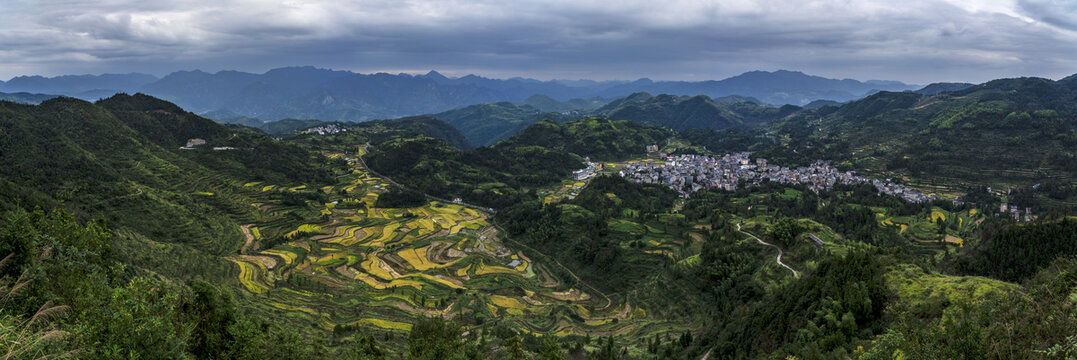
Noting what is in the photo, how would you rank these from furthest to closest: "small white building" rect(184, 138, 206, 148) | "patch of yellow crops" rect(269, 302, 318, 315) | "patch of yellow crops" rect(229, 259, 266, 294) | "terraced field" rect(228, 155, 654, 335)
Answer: "small white building" rect(184, 138, 206, 148)
"patch of yellow crops" rect(229, 259, 266, 294)
"terraced field" rect(228, 155, 654, 335)
"patch of yellow crops" rect(269, 302, 318, 315)

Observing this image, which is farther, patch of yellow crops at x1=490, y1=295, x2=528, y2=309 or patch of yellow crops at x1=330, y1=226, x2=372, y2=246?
patch of yellow crops at x1=330, y1=226, x2=372, y2=246

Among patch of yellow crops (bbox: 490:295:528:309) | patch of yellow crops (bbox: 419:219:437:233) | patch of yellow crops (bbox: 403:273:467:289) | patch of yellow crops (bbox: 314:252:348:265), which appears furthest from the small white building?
patch of yellow crops (bbox: 490:295:528:309)

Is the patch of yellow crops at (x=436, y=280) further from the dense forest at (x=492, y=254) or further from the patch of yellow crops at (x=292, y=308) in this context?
the patch of yellow crops at (x=292, y=308)

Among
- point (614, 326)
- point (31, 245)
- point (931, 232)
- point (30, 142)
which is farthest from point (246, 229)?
point (931, 232)

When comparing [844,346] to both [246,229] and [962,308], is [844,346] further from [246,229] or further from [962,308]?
[246,229]

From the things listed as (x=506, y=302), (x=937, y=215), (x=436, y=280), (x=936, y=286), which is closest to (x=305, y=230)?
(x=436, y=280)

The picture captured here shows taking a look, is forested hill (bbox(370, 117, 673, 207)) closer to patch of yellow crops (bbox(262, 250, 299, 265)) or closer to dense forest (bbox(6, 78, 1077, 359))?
dense forest (bbox(6, 78, 1077, 359))
